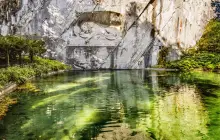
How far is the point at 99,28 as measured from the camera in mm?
49281

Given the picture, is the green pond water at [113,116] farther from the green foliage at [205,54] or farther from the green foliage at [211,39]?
the green foliage at [211,39]

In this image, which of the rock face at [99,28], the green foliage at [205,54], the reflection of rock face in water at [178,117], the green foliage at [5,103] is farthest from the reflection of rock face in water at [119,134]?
the rock face at [99,28]

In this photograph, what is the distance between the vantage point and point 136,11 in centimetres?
4862

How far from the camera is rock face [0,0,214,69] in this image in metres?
48.2

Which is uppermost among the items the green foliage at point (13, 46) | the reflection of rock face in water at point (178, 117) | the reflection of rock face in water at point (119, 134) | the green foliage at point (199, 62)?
the green foliage at point (13, 46)

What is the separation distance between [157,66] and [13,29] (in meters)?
20.9

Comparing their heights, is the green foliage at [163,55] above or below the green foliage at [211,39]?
below

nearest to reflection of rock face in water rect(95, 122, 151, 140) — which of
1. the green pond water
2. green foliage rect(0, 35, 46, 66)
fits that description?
the green pond water

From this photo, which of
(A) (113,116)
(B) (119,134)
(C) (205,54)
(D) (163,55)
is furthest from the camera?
(D) (163,55)

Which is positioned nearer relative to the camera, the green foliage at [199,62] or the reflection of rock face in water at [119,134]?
the reflection of rock face in water at [119,134]

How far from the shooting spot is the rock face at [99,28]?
48.2m

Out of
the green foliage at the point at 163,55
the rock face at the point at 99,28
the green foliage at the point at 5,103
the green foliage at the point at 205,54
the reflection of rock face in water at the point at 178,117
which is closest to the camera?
the reflection of rock face in water at the point at 178,117

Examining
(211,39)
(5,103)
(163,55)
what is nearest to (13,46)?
(5,103)

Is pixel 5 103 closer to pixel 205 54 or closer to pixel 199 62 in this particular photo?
pixel 199 62
